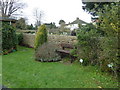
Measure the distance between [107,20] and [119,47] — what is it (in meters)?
1.08

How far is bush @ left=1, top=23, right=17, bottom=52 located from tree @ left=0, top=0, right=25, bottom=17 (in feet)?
67.8

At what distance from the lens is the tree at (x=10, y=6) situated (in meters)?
28.4

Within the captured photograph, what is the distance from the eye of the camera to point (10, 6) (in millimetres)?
29609

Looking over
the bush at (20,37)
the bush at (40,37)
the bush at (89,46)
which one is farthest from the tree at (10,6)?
the bush at (89,46)

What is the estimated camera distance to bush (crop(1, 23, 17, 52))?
1012 cm

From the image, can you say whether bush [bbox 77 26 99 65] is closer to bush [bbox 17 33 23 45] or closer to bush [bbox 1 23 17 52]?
bush [bbox 1 23 17 52]

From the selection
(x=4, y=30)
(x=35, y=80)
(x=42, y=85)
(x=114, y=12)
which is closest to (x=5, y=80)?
(x=35, y=80)

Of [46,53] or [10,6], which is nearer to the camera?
[46,53]

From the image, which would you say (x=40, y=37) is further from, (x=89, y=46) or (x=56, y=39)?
(x=89, y=46)

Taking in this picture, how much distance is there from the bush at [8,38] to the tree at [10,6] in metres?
20.7

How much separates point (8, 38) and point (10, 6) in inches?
884

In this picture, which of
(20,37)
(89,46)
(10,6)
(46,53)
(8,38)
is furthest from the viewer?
(10,6)

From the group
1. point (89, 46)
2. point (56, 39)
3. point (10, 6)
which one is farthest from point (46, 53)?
point (10, 6)

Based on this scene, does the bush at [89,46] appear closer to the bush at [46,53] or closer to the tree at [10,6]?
the bush at [46,53]
